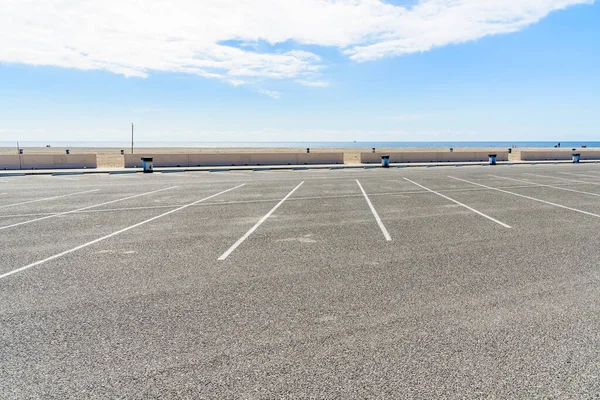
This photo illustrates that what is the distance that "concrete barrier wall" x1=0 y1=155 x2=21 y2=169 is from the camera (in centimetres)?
2611

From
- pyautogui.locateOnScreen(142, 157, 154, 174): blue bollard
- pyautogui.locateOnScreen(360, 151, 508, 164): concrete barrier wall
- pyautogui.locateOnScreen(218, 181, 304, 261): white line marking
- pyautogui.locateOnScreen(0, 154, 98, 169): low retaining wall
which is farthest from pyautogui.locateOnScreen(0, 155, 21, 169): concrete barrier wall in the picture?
pyautogui.locateOnScreen(360, 151, 508, 164): concrete barrier wall

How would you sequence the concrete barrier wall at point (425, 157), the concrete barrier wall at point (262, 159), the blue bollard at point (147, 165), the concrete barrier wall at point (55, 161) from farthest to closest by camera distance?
the concrete barrier wall at point (425, 157)
the concrete barrier wall at point (262, 159)
the concrete barrier wall at point (55, 161)
the blue bollard at point (147, 165)

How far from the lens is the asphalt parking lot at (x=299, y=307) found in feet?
10.5

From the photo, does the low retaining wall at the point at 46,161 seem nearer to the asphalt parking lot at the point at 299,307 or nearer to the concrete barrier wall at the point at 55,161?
the concrete barrier wall at the point at 55,161

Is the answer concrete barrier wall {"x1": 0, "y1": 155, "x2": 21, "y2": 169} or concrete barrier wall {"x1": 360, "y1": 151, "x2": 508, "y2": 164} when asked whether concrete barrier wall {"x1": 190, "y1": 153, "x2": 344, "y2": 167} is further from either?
concrete barrier wall {"x1": 0, "y1": 155, "x2": 21, "y2": 169}

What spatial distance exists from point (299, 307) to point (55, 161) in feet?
95.4

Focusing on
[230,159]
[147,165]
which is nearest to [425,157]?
[230,159]

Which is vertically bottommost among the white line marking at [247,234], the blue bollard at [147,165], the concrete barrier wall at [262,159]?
the white line marking at [247,234]

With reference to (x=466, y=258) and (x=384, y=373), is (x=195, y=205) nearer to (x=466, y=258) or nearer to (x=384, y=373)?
(x=466, y=258)

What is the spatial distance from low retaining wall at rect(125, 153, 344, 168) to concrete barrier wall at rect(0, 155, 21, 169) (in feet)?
22.2

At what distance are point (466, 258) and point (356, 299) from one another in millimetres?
2673

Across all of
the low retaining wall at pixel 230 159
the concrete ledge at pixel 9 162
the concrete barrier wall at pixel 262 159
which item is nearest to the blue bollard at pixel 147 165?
the low retaining wall at pixel 230 159

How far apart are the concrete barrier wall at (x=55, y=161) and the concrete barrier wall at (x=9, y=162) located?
11.2 inches

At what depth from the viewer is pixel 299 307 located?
458 centimetres
